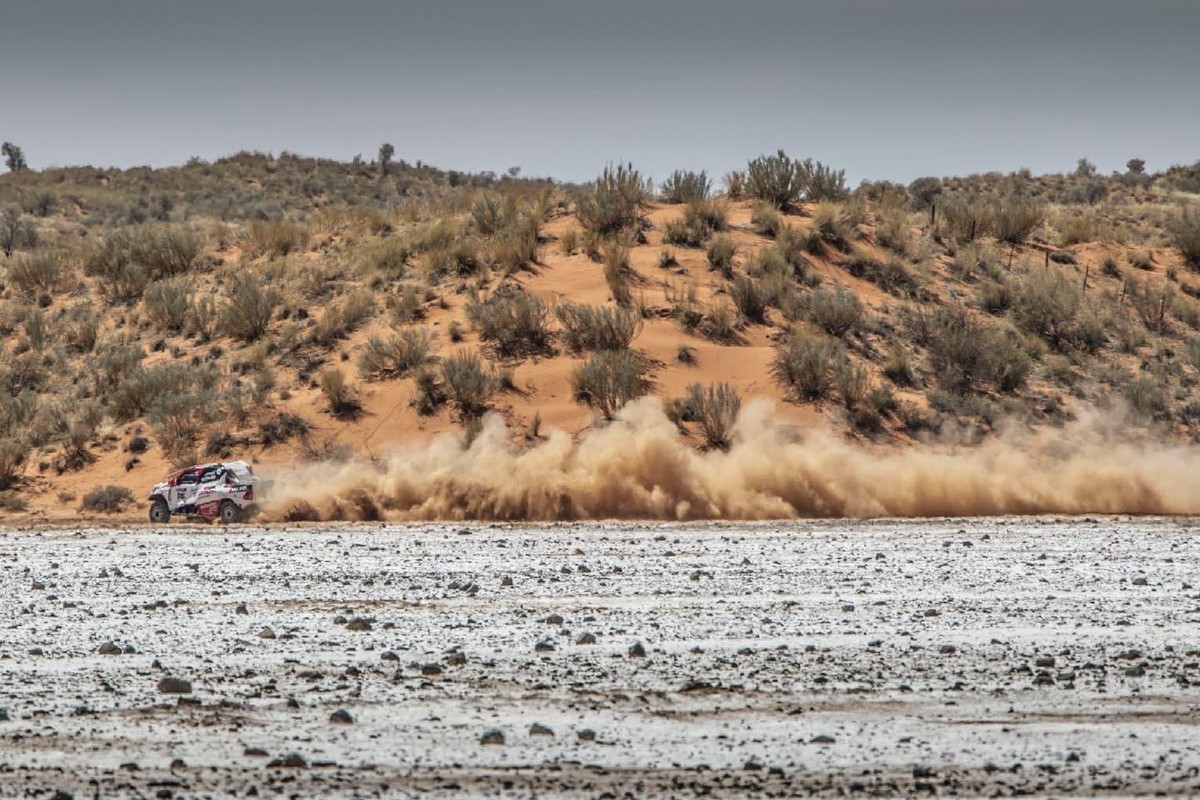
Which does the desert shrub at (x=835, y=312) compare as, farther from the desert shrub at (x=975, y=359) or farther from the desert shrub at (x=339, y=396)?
the desert shrub at (x=339, y=396)

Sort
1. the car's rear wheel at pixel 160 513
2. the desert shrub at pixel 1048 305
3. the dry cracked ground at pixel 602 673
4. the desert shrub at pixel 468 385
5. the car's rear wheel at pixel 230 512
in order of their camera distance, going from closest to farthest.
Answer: the dry cracked ground at pixel 602 673 < the car's rear wheel at pixel 230 512 < the car's rear wheel at pixel 160 513 < the desert shrub at pixel 468 385 < the desert shrub at pixel 1048 305

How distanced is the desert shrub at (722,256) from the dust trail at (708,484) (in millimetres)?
9927

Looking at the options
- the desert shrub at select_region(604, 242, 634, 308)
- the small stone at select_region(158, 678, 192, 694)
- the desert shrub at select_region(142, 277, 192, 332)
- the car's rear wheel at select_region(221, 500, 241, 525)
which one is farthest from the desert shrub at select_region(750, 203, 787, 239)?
the small stone at select_region(158, 678, 192, 694)

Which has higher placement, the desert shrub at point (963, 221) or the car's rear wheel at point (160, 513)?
the desert shrub at point (963, 221)

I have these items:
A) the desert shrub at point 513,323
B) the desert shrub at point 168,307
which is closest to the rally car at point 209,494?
the desert shrub at point 513,323

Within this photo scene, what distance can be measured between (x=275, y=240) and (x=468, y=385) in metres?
12.3

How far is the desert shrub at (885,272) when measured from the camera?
38.2 m

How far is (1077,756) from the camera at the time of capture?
32.1 feet

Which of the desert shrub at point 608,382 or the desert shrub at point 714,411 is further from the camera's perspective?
the desert shrub at point 608,382

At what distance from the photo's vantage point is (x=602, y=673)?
12.2 meters

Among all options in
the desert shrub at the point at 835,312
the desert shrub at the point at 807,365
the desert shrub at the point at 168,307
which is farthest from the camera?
the desert shrub at the point at 168,307

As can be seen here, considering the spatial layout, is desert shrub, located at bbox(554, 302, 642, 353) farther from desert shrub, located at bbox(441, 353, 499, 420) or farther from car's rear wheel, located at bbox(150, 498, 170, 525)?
car's rear wheel, located at bbox(150, 498, 170, 525)

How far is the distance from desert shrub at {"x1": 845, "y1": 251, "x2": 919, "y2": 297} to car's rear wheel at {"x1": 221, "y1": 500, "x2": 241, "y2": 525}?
1797cm

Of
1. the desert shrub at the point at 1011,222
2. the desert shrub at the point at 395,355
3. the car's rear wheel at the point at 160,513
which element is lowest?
the car's rear wheel at the point at 160,513
